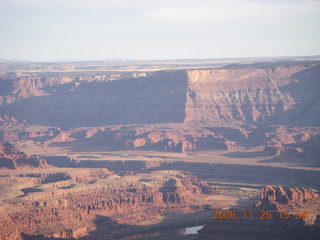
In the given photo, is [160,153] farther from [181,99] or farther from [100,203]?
[100,203]

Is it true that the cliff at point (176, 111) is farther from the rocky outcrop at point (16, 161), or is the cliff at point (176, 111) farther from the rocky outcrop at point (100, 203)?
the rocky outcrop at point (100, 203)

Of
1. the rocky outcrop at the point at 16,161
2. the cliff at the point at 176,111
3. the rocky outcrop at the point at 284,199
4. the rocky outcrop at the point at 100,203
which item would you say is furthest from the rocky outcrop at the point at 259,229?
the cliff at the point at 176,111
